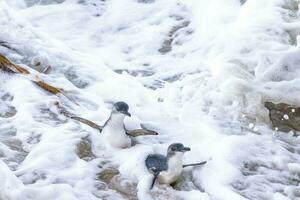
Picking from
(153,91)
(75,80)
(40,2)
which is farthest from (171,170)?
(40,2)

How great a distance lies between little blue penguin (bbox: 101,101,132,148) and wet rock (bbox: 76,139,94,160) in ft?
0.62

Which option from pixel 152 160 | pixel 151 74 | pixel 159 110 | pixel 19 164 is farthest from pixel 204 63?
pixel 19 164

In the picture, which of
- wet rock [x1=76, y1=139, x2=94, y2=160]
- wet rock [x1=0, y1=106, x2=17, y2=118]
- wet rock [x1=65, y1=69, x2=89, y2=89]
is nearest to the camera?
wet rock [x1=76, y1=139, x2=94, y2=160]

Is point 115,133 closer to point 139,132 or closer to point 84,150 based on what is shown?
point 84,150

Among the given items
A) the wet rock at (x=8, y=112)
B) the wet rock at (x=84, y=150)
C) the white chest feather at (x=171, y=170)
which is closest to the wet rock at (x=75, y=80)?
the wet rock at (x=8, y=112)

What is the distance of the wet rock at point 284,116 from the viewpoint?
6340 mm

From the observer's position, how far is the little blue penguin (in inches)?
222

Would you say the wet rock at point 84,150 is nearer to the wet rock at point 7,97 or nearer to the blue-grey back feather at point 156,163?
the blue-grey back feather at point 156,163

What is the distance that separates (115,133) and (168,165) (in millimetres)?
714

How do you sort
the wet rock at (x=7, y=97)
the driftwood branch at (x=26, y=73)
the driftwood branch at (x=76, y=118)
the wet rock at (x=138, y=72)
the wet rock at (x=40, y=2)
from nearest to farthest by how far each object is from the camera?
the driftwood branch at (x=76, y=118), the wet rock at (x=7, y=97), the driftwood branch at (x=26, y=73), the wet rock at (x=138, y=72), the wet rock at (x=40, y=2)

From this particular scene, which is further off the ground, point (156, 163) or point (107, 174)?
point (156, 163)

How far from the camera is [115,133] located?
5.68 metres

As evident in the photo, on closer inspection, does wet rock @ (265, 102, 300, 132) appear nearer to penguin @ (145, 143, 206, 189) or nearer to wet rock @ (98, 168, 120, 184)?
penguin @ (145, 143, 206, 189)

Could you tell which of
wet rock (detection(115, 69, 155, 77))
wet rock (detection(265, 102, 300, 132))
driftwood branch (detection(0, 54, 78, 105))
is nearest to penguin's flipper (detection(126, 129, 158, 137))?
driftwood branch (detection(0, 54, 78, 105))
